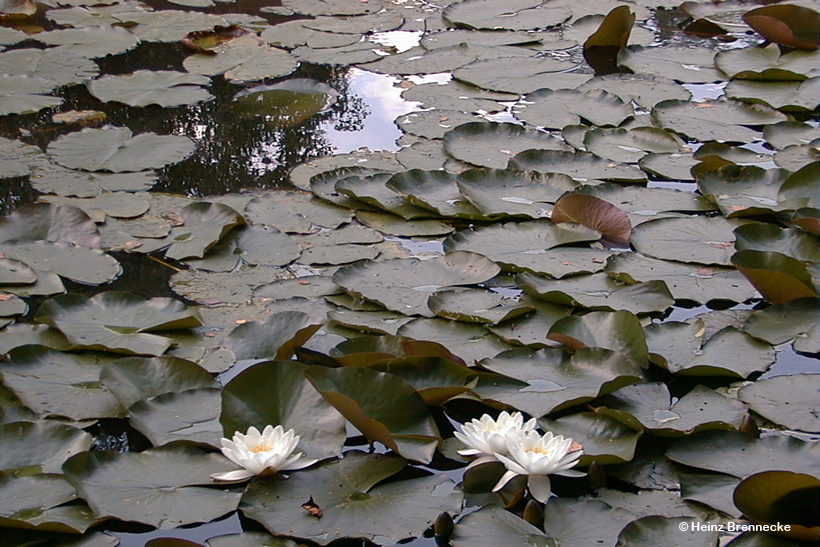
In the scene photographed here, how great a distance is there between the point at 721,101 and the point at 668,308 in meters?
1.56

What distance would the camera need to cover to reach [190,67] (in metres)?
4.10

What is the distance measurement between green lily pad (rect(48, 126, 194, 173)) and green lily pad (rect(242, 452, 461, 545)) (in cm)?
181

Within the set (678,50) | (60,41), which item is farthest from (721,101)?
(60,41)

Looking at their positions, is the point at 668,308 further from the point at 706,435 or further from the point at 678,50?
the point at 678,50

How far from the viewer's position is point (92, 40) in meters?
4.39

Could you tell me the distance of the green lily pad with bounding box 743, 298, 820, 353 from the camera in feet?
6.72

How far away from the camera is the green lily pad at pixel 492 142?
121 inches

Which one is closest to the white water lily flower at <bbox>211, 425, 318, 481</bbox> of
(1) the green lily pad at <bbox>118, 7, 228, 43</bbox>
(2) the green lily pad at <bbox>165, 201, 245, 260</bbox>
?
(2) the green lily pad at <bbox>165, 201, 245, 260</bbox>

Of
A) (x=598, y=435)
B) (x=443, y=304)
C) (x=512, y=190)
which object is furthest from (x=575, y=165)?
(x=598, y=435)

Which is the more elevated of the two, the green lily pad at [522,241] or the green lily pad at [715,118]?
the green lily pad at [715,118]

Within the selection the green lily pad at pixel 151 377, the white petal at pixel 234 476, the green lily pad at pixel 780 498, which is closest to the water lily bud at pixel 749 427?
the green lily pad at pixel 780 498

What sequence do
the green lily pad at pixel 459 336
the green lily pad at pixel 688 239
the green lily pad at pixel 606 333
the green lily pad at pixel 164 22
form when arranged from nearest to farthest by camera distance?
the green lily pad at pixel 606 333
the green lily pad at pixel 459 336
the green lily pad at pixel 688 239
the green lily pad at pixel 164 22

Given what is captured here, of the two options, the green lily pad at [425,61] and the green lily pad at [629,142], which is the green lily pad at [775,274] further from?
the green lily pad at [425,61]

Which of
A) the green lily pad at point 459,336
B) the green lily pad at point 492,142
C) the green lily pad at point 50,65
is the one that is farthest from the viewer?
the green lily pad at point 50,65
